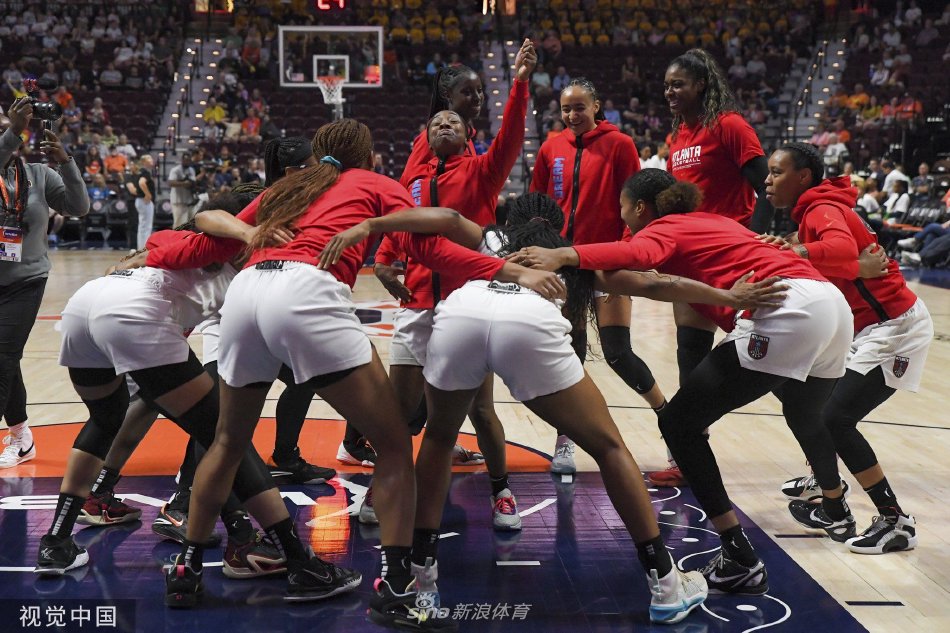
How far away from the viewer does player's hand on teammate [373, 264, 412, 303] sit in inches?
149

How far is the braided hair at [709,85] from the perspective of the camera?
171 inches

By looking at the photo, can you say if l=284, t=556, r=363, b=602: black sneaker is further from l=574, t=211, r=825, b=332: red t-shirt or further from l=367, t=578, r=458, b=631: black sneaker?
l=574, t=211, r=825, b=332: red t-shirt

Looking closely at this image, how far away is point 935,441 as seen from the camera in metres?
5.34

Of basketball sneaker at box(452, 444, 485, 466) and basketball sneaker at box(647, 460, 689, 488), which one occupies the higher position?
basketball sneaker at box(647, 460, 689, 488)

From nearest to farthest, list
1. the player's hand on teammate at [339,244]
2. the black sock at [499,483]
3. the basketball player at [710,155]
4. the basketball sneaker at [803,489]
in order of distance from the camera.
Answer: the player's hand on teammate at [339,244] → the black sock at [499,483] → the basketball player at [710,155] → the basketball sneaker at [803,489]

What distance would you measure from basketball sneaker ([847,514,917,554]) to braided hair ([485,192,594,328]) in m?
1.46

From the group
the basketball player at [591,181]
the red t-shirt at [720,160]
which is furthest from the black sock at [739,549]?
the red t-shirt at [720,160]

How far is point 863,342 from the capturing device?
3895 millimetres

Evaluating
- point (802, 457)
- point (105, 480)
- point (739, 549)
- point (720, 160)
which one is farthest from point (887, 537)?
point (105, 480)

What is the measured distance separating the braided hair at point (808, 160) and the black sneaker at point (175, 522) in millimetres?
2665

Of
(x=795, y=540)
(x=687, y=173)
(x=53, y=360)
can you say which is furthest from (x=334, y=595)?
(x=53, y=360)

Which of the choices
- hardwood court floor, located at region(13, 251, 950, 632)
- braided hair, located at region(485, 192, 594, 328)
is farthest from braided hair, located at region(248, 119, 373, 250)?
hardwood court floor, located at region(13, 251, 950, 632)

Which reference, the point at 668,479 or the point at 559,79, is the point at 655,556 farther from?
the point at 559,79

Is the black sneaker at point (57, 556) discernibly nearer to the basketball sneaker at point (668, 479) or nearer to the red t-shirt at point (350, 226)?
the red t-shirt at point (350, 226)
